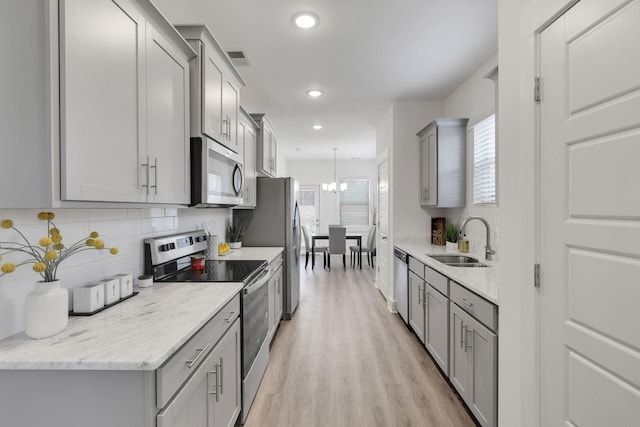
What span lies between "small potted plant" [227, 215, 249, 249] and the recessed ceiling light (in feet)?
7.41

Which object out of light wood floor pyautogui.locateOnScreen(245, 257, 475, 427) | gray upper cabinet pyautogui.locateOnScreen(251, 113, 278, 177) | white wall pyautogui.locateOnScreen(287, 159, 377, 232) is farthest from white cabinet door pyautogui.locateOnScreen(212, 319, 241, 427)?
white wall pyautogui.locateOnScreen(287, 159, 377, 232)

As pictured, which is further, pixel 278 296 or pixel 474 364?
pixel 278 296

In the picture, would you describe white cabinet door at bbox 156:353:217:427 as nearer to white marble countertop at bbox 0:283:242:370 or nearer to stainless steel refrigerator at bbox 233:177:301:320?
white marble countertop at bbox 0:283:242:370

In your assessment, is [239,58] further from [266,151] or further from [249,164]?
[266,151]

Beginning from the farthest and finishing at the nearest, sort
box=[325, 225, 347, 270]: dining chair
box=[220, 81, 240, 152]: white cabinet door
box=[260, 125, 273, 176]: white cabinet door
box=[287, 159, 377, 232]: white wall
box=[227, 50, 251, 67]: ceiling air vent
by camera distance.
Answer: box=[287, 159, 377, 232]: white wall
box=[325, 225, 347, 270]: dining chair
box=[260, 125, 273, 176]: white cabinet door
box=[227, 50, 251, 67]: ceiling air vent
box=[220, 81, 240, 152]: white cabinet door

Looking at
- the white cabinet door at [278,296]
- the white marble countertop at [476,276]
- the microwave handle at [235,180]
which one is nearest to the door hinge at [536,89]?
the white marble countertop at [476,276]

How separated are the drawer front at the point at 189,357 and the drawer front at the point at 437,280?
1529 mm

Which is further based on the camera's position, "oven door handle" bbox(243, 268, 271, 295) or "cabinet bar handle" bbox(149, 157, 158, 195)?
"oven door handle" bbox(243, 268, 271, 295)

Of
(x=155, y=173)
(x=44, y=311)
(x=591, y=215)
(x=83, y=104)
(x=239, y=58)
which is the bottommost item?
(x=44, y=311)

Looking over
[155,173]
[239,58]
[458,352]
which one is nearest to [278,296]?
[458,352]

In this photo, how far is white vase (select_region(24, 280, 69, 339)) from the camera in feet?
3.47

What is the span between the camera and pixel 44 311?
1.07m

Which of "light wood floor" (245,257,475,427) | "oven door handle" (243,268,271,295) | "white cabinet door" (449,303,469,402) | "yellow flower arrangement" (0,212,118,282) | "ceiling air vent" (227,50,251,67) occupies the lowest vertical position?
"light wood floor" (245,257,475,427)

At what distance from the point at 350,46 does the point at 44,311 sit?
8.71 ft
